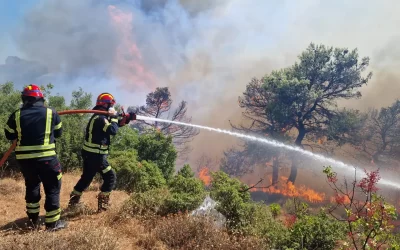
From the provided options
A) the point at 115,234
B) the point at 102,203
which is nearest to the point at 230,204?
the point at 115,234

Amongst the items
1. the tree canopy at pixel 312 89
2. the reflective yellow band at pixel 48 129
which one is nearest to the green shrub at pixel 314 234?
the reflective yellow band at pixel 48 129

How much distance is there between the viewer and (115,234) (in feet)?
16.0

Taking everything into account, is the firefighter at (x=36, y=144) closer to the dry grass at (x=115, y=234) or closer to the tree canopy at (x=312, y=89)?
the dry grass at (x=115, y=234)

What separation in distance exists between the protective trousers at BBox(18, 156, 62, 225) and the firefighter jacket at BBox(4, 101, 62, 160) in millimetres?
116

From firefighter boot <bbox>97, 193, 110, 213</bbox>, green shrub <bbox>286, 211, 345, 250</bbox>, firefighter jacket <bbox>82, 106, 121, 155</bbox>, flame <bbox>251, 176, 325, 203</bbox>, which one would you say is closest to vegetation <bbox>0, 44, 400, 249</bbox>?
green shrub <bbox>286, 211, 345, 250</bbox>

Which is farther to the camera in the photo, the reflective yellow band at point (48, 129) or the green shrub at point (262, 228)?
the green shrub at point (262, 228)

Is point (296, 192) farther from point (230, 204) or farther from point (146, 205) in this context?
point (146, 205)

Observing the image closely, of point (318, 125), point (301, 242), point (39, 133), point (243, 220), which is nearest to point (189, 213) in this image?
point (243, 220)

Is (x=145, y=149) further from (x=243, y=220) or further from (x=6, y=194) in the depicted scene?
(x=243, y=220)

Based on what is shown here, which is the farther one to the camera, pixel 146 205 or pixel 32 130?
pixel 146 205

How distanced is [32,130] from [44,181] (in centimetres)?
82

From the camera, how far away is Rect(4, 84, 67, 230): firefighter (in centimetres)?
461

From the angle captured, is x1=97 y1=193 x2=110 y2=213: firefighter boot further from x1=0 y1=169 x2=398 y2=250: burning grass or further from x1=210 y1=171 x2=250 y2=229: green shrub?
x1=210 y1=171 x2=250 y2=229: green shrub

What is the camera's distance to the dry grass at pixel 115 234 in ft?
12.5
